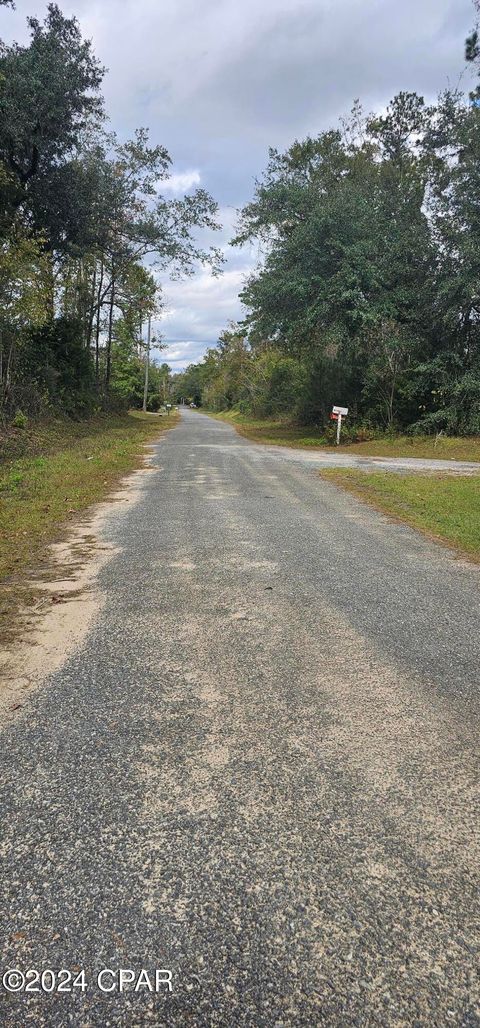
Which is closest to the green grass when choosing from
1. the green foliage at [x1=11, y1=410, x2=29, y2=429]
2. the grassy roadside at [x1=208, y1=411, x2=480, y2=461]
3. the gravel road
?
the green foliage at [x1=11, y1=410, x2=29, y2=429]

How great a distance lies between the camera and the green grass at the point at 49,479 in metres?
5.49

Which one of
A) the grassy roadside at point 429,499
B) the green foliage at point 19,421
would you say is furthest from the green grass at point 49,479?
the grassy roadside at point 429,499

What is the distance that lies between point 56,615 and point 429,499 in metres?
6.27

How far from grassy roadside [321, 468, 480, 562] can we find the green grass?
4.20m

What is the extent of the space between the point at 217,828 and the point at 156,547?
3669mm

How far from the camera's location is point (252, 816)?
1.89 meters

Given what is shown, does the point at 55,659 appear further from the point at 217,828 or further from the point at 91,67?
the point at 91,67

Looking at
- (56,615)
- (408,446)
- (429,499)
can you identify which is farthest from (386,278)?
(56,615)

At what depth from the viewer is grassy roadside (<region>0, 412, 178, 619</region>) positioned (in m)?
4.92

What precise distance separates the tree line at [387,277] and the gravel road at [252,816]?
14770 millimetres

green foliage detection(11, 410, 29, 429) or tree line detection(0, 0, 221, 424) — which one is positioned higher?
tree line detection(0, 0, 221, 424)

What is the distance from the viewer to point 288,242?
17719 millimetres

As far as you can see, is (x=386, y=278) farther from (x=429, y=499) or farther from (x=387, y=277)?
(x=429, y=499)

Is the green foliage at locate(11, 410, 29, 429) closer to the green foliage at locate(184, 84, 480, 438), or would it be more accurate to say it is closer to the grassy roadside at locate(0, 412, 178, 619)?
the grassy roadside at locate(0, 412, 178, 619)
